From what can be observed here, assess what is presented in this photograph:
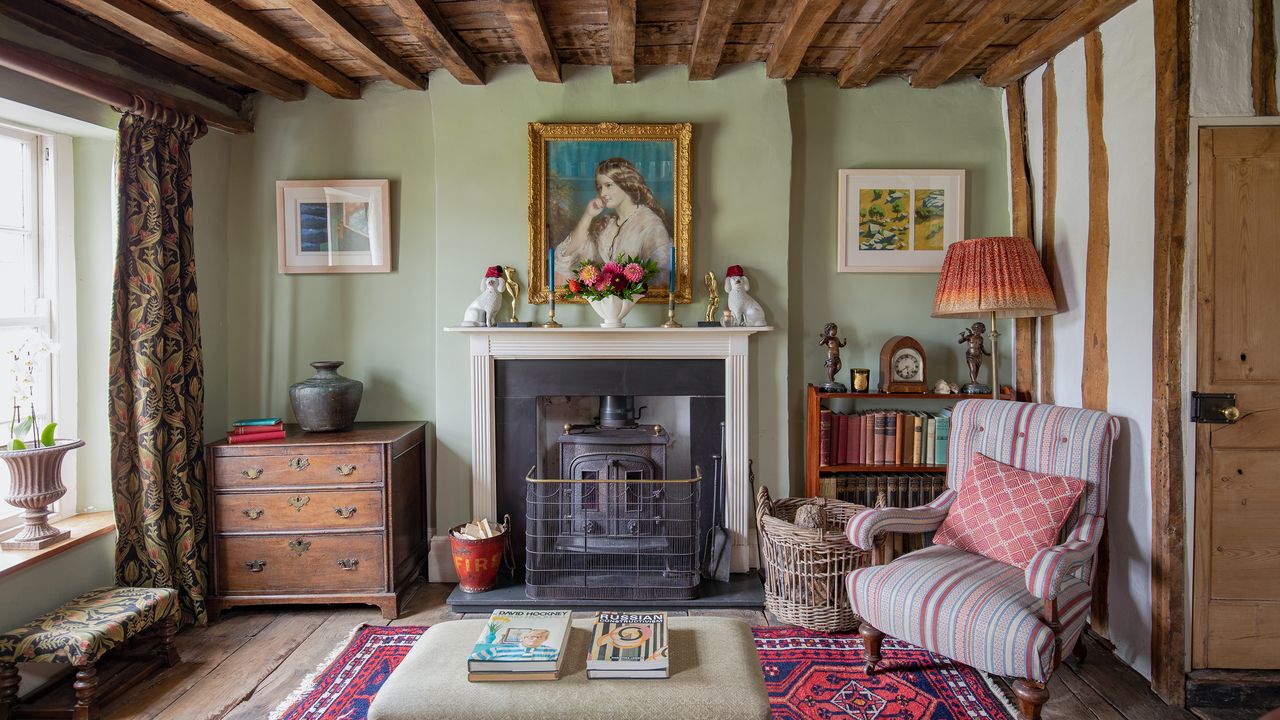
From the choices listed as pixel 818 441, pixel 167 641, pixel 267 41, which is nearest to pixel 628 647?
pixel 818 441

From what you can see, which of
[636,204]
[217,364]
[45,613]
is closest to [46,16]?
[217,364]

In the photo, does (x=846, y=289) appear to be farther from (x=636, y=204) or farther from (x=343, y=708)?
(x=343, y=708)

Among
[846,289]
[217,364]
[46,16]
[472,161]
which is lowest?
[217,364]

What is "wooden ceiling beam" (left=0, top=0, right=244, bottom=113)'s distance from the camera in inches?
89.7

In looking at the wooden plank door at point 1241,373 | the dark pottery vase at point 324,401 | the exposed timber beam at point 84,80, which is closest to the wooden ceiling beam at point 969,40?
the wooden plank door at point 1241,373

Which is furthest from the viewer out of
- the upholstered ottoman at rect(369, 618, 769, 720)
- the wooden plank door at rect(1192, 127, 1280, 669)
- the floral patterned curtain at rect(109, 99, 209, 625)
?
the floral patterned curtain at rect(109, 99, 209, 625)

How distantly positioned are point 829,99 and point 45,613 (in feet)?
12.8

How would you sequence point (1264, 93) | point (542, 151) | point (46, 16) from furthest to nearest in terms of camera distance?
point (542, 151) < point (46, 16) < point (1264, 93)

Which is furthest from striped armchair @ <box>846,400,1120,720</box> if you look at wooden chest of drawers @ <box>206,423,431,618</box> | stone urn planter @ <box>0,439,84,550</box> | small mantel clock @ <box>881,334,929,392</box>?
stone urn planter @ <box>0,439,84,550</box>

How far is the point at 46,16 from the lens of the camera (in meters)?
2.33

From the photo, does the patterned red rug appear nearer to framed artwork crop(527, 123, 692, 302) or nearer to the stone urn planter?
the stone urn planter

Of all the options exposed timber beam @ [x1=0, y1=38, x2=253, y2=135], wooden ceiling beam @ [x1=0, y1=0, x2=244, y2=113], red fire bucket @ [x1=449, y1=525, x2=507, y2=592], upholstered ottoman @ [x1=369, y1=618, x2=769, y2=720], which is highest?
wooden ceiling beam @ [x1=0, y1=0, x2=244, y2=113]

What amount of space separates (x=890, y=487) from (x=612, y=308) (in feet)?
5.16

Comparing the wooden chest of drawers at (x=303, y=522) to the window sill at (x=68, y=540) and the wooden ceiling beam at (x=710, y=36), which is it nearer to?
the window sill at (x=68, y=540)
